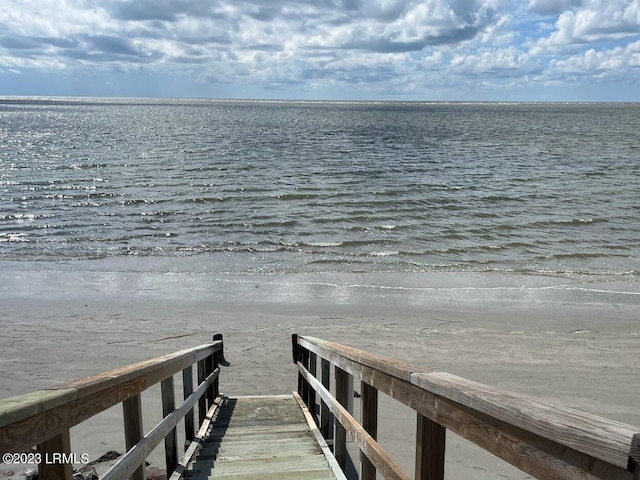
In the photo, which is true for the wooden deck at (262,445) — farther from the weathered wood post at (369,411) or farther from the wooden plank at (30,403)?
the wooden plank at (30,403)

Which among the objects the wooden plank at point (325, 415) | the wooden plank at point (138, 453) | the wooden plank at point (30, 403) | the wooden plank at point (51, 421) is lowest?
the wooden plank at point (325, 415)

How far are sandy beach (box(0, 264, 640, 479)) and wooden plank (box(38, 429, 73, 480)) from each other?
310 centimetres

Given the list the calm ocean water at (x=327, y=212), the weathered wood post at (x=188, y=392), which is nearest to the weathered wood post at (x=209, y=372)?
the weathered wood post at (x=188, y=392)

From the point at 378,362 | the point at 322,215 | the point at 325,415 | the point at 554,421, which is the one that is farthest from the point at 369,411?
the point at 322,215

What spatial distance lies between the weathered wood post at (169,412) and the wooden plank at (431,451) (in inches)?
76.2

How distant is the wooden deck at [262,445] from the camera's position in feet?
10.6

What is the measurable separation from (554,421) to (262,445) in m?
3.35

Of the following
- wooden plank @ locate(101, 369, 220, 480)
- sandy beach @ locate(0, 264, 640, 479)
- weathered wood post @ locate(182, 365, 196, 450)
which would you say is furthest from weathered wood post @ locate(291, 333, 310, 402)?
wooden plank @ locate(101, 369, 220, 480)

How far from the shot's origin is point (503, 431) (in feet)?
4.37

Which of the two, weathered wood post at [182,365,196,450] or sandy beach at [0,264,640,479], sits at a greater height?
weathered wood post at [182,365,196,450]

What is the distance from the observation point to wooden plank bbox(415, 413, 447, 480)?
1762mm

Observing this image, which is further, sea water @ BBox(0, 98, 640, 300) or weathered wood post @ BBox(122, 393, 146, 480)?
sea water @ BBox(0, 98, 640, 300)

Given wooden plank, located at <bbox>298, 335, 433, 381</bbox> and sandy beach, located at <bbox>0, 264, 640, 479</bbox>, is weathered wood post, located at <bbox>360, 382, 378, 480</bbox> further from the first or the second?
sandy beach, located at <bbox>0, 264, 640, 479</bbox>

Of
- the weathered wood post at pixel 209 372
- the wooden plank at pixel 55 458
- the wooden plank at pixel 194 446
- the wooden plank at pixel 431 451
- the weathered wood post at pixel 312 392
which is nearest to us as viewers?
the wooden plank at pixel 55 458
